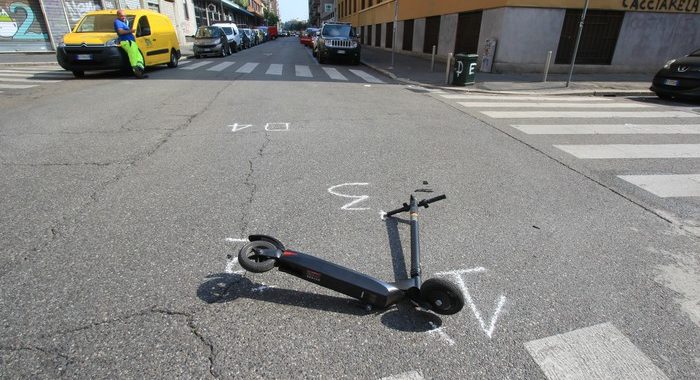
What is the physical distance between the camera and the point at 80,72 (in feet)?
40.8

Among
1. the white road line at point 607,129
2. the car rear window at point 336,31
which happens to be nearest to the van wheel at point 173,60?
the car rear window at point 336,31

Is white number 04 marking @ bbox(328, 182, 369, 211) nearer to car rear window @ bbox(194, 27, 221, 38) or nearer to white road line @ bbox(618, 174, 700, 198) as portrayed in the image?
white road line @ bbox(618, 174, 700, 198)

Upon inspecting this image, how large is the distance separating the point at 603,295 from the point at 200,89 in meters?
10.8

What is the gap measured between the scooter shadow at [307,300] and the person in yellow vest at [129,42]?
40.5 ft

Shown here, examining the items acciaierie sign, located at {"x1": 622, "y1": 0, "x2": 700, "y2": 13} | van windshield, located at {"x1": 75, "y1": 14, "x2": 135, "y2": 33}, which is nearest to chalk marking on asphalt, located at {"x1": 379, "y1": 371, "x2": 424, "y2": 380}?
van windshield, located at {"x1": 75, "y1": 14, "x2": 135, "y2": 33}

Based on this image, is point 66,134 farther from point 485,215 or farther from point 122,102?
point 485,215

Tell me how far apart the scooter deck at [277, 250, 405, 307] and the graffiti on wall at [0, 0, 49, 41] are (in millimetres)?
25173

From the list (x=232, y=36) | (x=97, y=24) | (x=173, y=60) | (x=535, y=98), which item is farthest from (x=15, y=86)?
(x=232, y=36)

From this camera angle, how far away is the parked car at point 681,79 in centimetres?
977

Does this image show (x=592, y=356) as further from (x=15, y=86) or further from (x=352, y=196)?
(x=15, y=86)

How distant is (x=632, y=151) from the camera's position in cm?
594

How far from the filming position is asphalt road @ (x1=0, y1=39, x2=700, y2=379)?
204cm

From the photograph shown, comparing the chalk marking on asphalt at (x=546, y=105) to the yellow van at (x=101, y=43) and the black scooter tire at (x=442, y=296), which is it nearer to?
the black scooter tire at (x=442, y=296)

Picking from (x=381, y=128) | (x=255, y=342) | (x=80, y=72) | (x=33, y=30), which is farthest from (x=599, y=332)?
(x=33, y=30)
